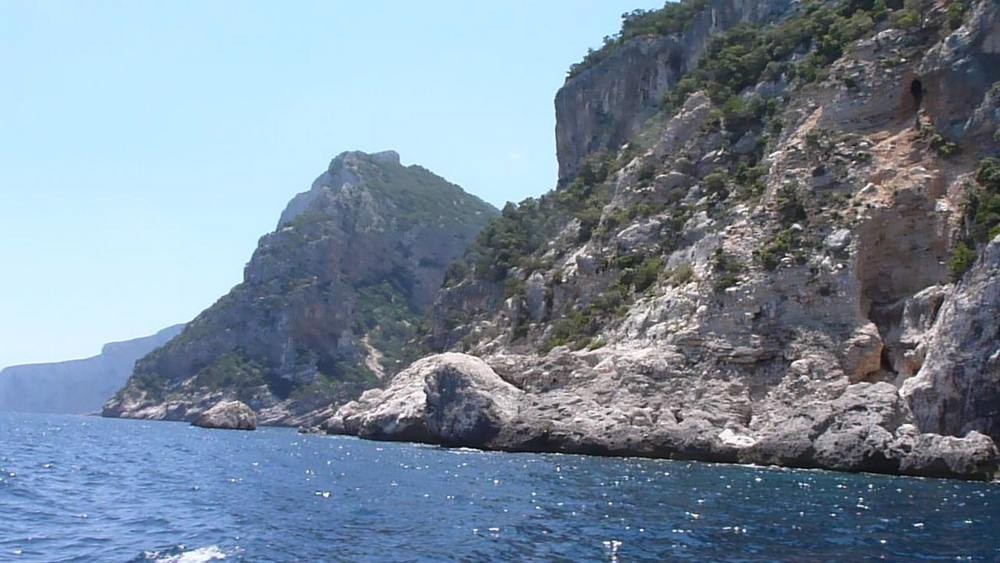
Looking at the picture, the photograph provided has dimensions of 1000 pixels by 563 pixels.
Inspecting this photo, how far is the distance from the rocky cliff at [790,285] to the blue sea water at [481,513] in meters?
4.47

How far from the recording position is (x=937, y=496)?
86.8 feet

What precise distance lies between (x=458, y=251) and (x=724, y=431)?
115 metres

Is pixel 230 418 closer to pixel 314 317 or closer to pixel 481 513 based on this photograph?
pixel 314 317

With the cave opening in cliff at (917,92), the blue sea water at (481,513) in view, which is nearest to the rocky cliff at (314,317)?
the cave opening in cliff at (917,92)

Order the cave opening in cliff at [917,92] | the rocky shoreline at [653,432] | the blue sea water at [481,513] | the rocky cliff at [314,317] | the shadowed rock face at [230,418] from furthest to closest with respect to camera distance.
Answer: the rocky cliff at [314,317] → the shadowed rock face at [230,418] → the cave opening in cliff at [917,92] → the rocky shoreline at [653,432] → the blue sea water at [481,513]

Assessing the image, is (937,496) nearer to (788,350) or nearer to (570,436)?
(788,350)

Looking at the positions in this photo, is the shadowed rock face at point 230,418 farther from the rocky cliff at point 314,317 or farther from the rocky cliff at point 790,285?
the rocky cliff at point 314,317

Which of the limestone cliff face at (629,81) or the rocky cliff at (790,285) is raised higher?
the limestone cliff face at (629,81)

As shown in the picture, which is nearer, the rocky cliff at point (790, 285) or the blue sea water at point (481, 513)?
the blue sea water at point (481, 513)

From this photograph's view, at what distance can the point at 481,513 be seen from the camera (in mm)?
22562

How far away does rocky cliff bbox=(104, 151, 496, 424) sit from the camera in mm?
126062

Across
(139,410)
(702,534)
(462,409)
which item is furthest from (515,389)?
(139,410)

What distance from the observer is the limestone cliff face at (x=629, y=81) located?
258 ft

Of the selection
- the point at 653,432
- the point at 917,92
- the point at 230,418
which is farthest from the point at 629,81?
the point at 653,432
